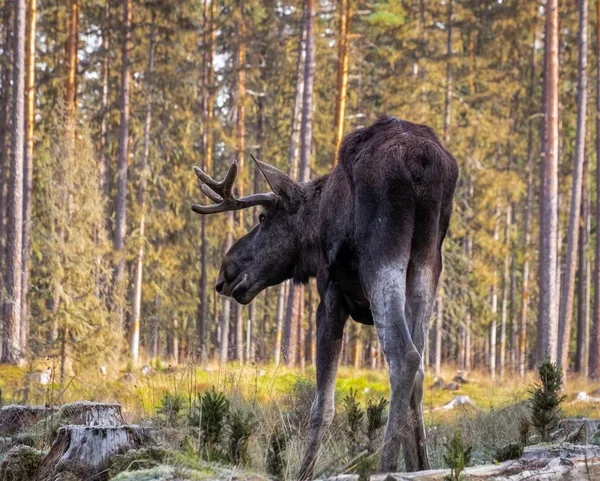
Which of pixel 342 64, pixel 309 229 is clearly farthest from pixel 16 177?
pixel 309 229

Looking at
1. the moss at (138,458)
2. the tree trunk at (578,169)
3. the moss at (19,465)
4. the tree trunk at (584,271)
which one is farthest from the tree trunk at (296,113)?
the moss at (138,458)

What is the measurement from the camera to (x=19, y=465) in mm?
6387

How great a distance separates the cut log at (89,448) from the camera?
590 centimetres

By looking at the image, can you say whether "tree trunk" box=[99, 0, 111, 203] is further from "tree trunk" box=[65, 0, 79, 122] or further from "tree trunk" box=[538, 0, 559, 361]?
"tree trunk" box=[538, 0, 559, 361]

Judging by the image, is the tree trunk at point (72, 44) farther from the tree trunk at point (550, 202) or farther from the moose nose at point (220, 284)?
the moose nose at point (220, 284)

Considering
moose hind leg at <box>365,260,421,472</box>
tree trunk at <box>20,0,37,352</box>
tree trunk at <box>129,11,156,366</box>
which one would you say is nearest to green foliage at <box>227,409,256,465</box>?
moose hind leg at <box>365,260,421,472</box>

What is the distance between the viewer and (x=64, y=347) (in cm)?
1617

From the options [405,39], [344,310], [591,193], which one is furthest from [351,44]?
[344,310]

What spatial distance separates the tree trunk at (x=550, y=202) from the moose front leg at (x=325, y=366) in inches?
648

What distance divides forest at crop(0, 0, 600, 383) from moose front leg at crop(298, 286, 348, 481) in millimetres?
13212

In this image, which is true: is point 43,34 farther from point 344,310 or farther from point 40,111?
point 344,310

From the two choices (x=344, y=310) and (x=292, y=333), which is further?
(x=292, y=333)

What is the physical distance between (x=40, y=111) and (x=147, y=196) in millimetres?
4586

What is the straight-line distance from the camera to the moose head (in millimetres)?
7559
